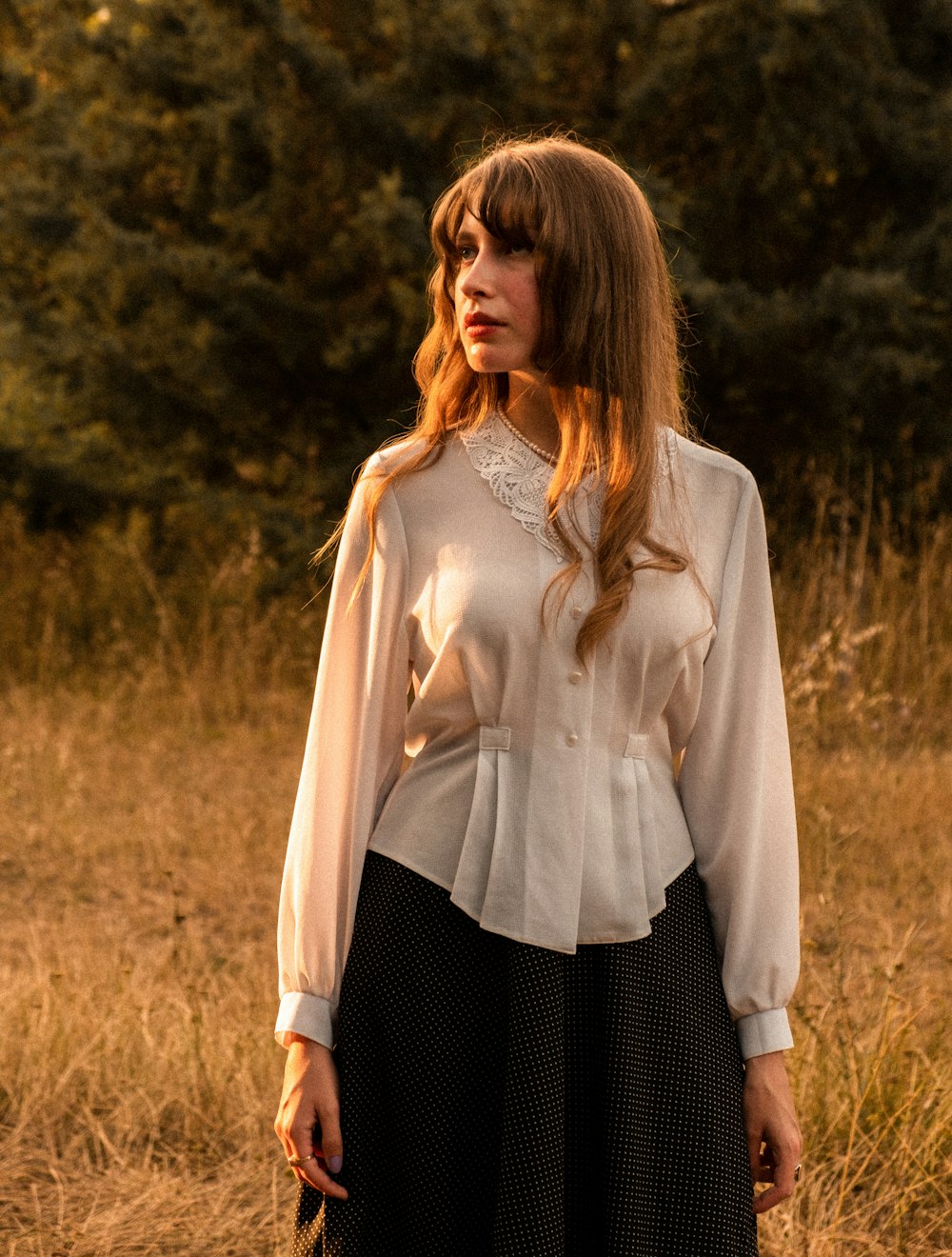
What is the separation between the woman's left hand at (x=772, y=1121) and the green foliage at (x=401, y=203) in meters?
5.19

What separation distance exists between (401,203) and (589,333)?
5024mm

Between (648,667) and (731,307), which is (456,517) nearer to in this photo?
(648,667)

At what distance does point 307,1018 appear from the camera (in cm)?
141

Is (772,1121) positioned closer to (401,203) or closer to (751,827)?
(751,827)

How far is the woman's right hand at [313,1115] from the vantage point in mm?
1393

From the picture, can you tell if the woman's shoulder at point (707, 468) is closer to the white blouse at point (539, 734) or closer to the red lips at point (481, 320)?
the white blouse at point (539, 734)

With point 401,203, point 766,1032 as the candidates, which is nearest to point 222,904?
point 766,1032

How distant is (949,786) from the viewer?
5.04 m

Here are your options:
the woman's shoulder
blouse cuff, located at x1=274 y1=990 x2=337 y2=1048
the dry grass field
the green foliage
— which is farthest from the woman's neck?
the green foliage

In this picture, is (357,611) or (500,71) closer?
(357,611)

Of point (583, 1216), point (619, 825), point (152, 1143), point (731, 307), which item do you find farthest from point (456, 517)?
point (731, 307)

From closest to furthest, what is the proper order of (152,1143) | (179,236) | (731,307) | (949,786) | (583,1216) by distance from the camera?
(583,1216) → (152,1143) → (949,786) → (731,307) → (179,236)

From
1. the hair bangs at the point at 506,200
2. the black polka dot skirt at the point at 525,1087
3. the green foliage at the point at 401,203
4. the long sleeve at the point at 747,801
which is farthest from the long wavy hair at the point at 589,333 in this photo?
the green foliage at the point at 401,203

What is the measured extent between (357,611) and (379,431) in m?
5.50
